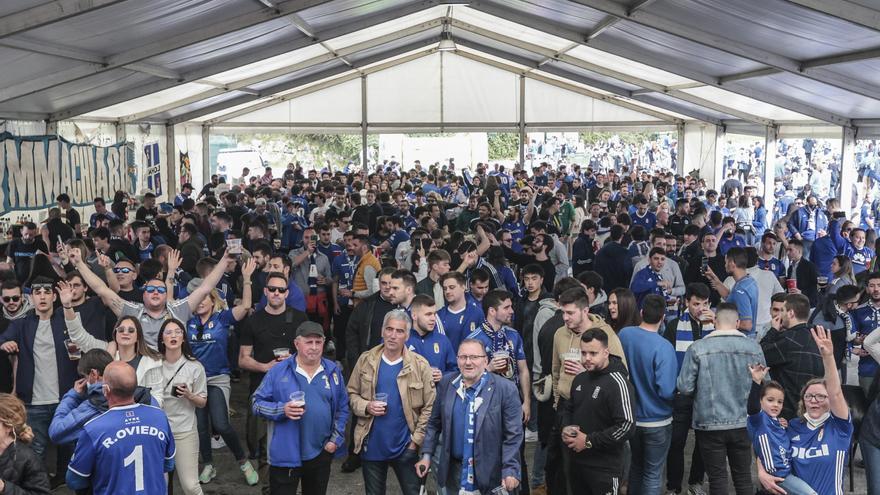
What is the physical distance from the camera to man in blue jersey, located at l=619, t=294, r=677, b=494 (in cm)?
563

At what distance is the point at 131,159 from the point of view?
20781 millimetres

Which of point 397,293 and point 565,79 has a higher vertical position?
point 565,79

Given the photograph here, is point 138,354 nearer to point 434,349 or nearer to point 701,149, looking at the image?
point 434,349

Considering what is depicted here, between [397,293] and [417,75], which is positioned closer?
[397,293]

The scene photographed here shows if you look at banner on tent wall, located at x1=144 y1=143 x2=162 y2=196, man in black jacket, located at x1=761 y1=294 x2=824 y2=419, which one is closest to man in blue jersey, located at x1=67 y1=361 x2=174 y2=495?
man in black jacket, located at x1=761 y1=294 x2=824 y2=419

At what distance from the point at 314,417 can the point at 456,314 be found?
175 centimetres

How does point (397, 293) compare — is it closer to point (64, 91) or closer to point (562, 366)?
point (562, 366)

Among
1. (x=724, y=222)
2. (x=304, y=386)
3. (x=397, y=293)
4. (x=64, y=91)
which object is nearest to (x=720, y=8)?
(x=724, y=222)

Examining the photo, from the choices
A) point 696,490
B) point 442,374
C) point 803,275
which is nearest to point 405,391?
point 442,374

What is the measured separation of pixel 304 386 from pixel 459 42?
18804mm

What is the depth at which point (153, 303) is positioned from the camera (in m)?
6.16

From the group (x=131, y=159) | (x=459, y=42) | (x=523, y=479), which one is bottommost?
(x=523, y=479)

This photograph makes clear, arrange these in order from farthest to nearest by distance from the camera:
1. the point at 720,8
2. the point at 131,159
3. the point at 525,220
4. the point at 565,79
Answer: the point at 565,79 < the point at 131,159 < the point at 525,220 < the point at 720,8

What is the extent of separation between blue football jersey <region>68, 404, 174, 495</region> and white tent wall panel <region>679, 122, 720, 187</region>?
71.8 feet
